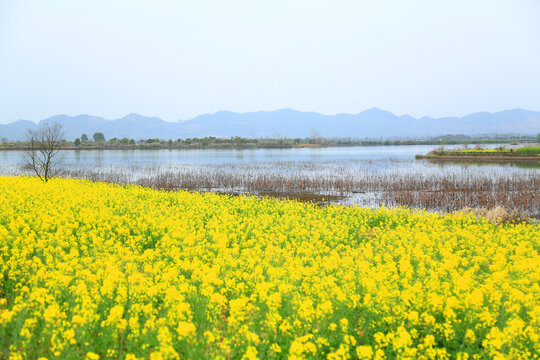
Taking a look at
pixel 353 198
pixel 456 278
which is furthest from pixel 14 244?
pixel 353 198

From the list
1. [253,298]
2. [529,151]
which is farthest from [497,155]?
[253,298]

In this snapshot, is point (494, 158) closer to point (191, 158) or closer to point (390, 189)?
point (390, 189)

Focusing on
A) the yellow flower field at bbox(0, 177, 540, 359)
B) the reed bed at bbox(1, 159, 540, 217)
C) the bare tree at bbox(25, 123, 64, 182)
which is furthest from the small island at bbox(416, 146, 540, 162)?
the bare tree at bbox(25, 123, 64, 182)

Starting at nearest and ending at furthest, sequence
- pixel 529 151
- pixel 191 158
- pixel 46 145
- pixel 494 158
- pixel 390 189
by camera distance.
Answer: pixel 46 145 < pixel 390 189 < pixel 494 158 < pixel 529 151 < pixel 191 158

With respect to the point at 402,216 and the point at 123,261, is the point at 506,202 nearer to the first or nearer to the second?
the point at 402,216

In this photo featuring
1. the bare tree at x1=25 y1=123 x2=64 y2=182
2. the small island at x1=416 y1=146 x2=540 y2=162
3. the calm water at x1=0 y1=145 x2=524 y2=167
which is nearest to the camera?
the bare tree at x1=25 y1=123 x2=64 y2=182

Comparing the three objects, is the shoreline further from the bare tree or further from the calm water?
the bare tree

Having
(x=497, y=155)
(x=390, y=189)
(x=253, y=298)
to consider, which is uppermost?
(x=497, y=155)

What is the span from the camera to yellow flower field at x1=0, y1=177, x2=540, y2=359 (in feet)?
14.5

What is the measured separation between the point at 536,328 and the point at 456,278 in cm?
155

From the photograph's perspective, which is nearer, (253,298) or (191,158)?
(253,298)

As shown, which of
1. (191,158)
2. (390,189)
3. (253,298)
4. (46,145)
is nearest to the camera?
(253,298)

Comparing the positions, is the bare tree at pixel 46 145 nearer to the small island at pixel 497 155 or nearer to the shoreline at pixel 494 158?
the shoreline at pixel 494 158

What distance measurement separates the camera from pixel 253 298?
5.59 m
